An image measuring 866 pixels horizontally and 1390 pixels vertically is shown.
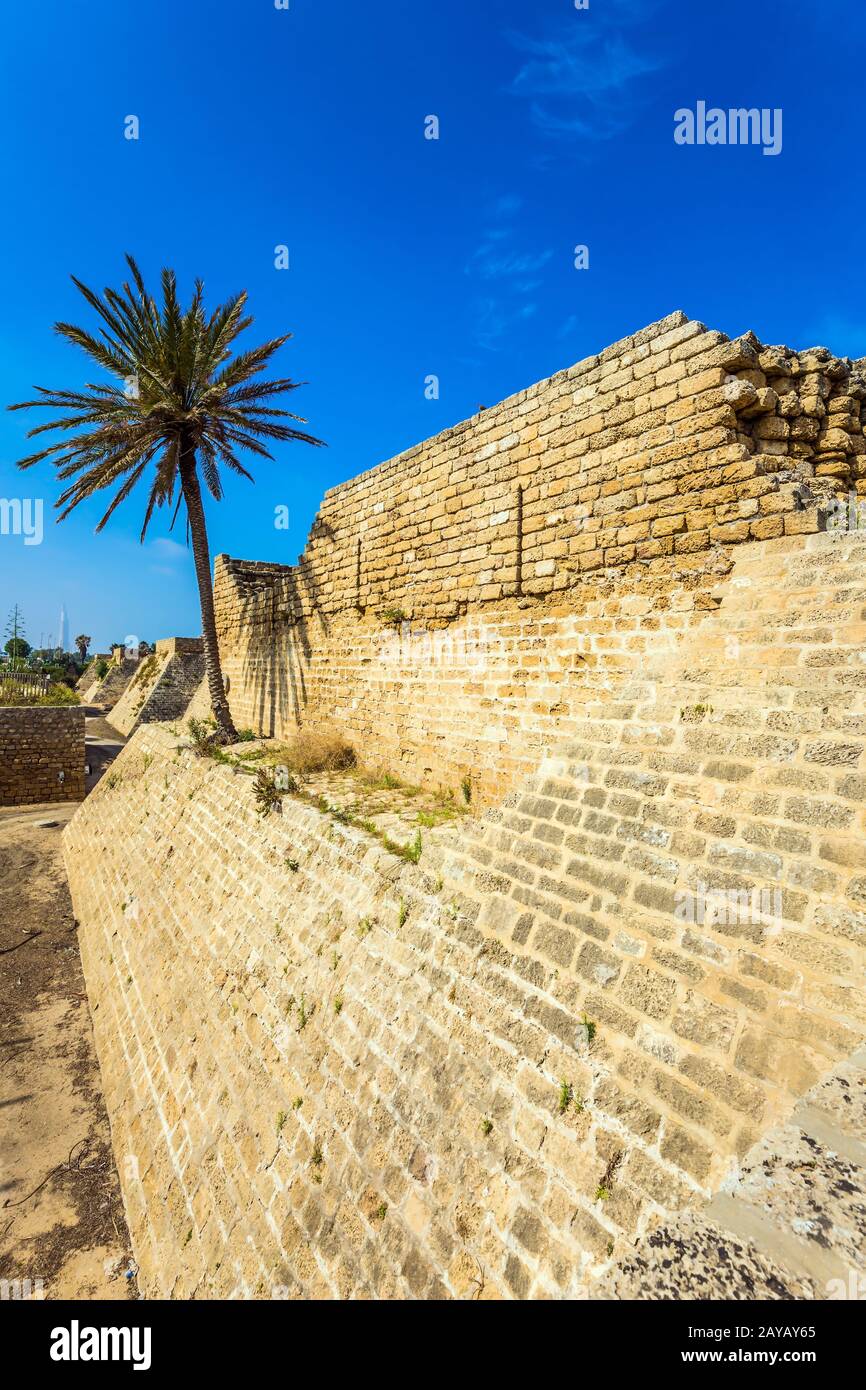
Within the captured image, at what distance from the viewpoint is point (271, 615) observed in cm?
1308

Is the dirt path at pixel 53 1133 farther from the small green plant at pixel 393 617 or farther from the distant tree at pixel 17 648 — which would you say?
the distant tree at pixel 17 648

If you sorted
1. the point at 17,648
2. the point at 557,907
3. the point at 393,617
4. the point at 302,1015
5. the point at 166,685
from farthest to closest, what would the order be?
the point at 17,648, the point at 166,685, the point at 393,617, the point at 302,1015, the point at 557,907

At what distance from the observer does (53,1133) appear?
567 cm

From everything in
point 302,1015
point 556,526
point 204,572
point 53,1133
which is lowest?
point 53,1133

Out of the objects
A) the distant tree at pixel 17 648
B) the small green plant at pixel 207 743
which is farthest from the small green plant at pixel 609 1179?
the distant tree at pixel 17 648

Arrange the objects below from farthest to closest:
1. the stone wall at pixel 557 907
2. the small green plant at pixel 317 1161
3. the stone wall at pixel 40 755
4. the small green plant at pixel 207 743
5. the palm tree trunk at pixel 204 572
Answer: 1. the stone wall at pixel 40 755
2. the palm tree trunk at pixel 204 572
3. the small green plant at pixel 207 743
4. the small green plant at pixel 317 1161
5. the stone wall at pixel 557 907

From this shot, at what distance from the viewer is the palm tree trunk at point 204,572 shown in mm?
12914

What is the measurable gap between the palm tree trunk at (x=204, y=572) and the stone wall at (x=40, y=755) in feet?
28.4

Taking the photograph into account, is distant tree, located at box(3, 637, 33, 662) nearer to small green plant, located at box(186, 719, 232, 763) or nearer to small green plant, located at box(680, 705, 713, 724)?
small green plant, located at box(186, 719, 232, 763)

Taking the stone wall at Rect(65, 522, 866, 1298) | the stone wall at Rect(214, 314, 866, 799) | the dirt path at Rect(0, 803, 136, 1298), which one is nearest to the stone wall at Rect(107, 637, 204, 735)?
the dirt path at Rect(0, 803, 136, 1298)

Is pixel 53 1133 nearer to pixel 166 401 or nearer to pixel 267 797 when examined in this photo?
pixel 267 797

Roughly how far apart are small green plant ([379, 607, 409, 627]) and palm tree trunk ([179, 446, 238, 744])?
5.90m

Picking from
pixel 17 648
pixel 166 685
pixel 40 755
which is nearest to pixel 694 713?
pixel 40 755

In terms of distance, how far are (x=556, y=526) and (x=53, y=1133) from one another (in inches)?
314
